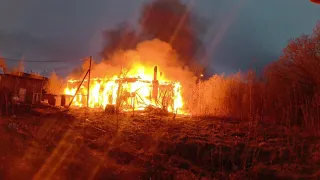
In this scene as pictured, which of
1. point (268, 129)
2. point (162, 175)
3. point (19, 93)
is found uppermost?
point (19, 93)

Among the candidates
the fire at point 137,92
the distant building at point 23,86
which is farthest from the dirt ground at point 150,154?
the fire at point 137,92

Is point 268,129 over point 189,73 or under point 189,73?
under

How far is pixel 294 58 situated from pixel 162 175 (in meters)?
12.9

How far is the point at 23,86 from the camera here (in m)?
23.2

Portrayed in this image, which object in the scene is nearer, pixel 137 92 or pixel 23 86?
pixel 23 86

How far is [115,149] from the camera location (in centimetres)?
988

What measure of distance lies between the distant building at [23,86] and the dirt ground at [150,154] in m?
10.6

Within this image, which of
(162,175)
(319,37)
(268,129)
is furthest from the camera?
(319,37)

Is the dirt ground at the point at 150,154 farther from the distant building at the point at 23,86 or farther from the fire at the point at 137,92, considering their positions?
the fire at the point at 137,92

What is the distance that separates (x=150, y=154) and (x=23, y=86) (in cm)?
1678

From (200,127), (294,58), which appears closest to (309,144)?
(200,127)

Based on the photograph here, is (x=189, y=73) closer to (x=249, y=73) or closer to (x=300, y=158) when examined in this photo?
(x=249, y=73)

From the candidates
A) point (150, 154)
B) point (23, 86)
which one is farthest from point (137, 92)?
point (150, 154)

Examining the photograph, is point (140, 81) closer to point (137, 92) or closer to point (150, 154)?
point (137, 92)
